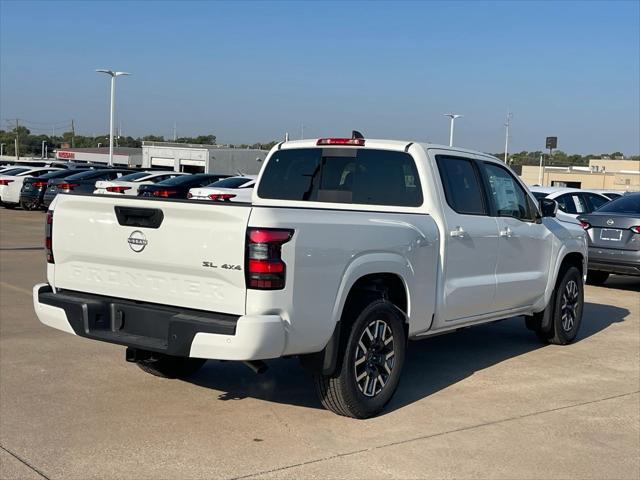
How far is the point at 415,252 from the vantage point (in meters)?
5.98

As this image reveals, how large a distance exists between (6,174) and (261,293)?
2903 centimetres

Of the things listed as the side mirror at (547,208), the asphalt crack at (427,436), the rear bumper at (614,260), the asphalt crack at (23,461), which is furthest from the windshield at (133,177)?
the asphalt crack at (23,461)

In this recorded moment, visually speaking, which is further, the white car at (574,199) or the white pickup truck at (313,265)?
the white car at (574,199)

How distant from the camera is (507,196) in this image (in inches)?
300

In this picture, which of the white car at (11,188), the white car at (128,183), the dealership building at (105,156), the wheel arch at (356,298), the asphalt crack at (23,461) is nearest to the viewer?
the asphalt crack at (23,461)

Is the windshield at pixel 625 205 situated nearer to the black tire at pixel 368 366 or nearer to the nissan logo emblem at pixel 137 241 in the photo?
the black tire at pixel 368 366

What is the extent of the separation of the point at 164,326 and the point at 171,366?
63.5 inches

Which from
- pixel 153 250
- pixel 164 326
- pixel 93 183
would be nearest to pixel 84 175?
pixel 93 183

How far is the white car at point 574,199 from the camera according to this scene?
15.6m

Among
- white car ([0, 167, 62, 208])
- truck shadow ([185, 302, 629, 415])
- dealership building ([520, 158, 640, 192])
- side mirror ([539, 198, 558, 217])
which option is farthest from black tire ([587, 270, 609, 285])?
dealership building ([520, 158, 640, 192])

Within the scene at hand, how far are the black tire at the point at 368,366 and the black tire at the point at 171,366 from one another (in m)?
1.44

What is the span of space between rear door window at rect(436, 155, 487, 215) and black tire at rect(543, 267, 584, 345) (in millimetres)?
1916

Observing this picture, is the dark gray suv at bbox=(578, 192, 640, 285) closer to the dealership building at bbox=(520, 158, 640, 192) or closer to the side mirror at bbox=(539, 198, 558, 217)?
the side mirror at bbox=(539, 198, 558, 217)

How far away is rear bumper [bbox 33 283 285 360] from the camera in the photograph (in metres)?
4.79
